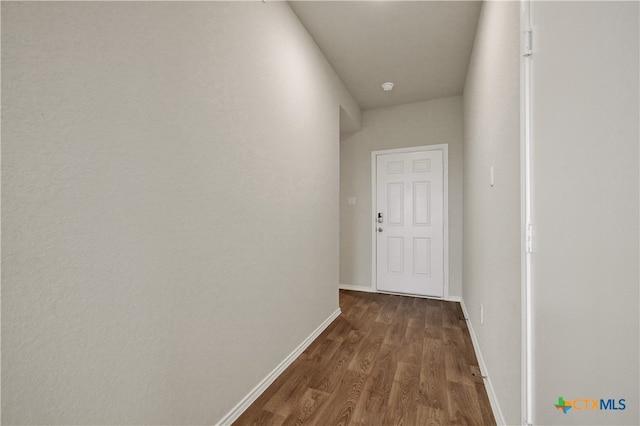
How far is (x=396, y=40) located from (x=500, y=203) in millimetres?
1806

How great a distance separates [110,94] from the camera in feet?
2.89

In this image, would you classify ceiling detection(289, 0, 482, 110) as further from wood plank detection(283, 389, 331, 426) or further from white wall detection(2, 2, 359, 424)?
wood plank detection(283, 389, 331, 426)

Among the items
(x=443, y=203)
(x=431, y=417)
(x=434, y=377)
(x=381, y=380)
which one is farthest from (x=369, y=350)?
(x=443, y=203)

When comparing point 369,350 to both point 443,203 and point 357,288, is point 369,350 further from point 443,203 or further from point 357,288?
point 443,203

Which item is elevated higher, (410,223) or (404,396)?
(410,223)

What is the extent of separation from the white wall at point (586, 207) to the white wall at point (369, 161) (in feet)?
8.76

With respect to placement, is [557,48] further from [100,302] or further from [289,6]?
[289,6]

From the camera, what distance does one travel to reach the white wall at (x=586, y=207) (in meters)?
0.66

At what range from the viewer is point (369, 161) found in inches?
152

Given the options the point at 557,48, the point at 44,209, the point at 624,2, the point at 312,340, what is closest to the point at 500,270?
the point at 557,48

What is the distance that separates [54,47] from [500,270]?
6.42 feet

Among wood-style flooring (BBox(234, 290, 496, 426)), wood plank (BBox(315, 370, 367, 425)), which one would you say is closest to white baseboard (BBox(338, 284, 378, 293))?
wood-style flooring (BBox(234, 290, 496, 426))

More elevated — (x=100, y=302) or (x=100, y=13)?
(x=100, y=13)

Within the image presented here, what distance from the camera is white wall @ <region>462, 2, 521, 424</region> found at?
1.12 metres
